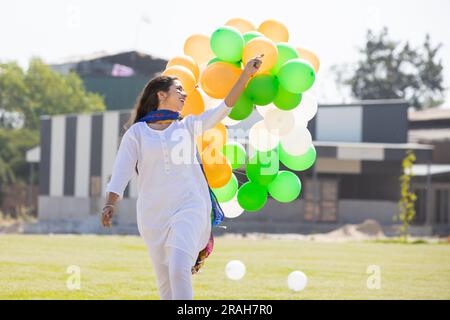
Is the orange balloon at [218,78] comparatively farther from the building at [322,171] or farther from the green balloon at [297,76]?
the building at [322,171]

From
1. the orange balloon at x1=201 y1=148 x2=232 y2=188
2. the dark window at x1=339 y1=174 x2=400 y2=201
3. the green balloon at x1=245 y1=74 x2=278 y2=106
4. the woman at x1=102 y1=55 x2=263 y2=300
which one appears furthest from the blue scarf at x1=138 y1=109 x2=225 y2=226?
the dark window at x1=339 y1=174 x2=400 y2=201

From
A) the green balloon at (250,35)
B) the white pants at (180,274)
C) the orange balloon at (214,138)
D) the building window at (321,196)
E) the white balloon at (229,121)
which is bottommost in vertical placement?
the building window at (321,196)

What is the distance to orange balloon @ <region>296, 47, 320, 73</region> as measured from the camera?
7680 millimetres

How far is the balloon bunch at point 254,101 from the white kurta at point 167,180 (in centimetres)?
93

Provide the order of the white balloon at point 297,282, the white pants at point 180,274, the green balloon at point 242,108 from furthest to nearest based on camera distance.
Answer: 1. the white balloon at point 297,282
2. the green balloon at point 242,108
3. the white pants at point 180,274

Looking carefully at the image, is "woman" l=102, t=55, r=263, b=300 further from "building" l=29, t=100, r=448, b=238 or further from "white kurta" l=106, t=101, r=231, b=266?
"building" l=29, t=100, r=448, b=238

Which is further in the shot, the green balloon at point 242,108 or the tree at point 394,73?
the tree at point 394,73

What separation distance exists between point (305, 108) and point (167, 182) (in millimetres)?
1991

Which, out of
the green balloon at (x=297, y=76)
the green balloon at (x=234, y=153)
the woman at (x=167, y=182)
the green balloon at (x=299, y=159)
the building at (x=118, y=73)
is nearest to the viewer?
the woman at (x=167, y=182)

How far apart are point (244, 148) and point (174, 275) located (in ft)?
7.47

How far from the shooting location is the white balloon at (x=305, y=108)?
758cm

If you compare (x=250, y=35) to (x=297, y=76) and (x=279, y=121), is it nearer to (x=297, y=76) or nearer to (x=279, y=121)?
(x=297, y=76)

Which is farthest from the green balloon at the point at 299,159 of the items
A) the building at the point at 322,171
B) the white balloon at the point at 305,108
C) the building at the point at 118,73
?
the building at the point at 118,73

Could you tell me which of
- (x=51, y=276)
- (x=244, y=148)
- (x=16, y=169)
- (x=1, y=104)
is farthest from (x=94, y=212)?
(x=244, y=148)
